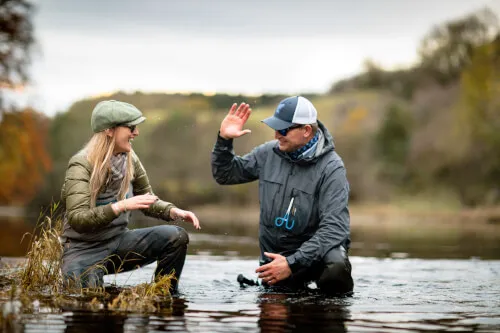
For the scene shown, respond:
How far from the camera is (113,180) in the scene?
23.5ft

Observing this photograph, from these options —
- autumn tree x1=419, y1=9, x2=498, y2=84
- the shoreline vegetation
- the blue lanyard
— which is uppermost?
autumn tree x1=419, y1=9, x2=498, y2=84

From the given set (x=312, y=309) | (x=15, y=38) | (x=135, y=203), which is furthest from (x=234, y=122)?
(x=15, y=38)

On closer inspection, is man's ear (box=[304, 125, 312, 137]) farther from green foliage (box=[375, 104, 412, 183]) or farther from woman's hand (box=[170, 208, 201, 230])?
green foliage (box=[375, 104, 412, 183])

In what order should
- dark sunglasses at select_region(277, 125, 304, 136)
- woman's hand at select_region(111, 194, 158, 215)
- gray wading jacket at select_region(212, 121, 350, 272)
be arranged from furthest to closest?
dark sunglasses at select_region(277, 125, 304, 136), gray wading jacket at select_region(212, 121, 350, 272), woman's hand at select_region(111, 194, 158, 215)

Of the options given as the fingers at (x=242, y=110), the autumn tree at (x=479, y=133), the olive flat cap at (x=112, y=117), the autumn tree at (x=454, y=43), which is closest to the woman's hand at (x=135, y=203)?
the olive flat cap at (x=112, y=117)

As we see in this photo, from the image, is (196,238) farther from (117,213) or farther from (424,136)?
(424,136)

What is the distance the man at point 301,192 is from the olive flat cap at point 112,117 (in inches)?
36.9

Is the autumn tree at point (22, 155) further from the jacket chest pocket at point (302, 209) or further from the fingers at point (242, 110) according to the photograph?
the jacket chest pocket at point (302, 209)

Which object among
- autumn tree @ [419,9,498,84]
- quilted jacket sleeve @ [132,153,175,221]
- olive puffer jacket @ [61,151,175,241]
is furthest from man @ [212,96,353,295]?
autumn tree @ [419,9,498,84]

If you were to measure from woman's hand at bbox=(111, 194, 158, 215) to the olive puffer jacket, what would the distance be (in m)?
0.07

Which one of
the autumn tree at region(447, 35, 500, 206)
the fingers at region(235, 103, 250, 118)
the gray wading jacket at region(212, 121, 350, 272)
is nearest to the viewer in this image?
the gray wading jacket at region(212, 121, 350, 272)

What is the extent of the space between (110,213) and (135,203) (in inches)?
10.1

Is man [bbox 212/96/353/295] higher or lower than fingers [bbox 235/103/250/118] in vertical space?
lower

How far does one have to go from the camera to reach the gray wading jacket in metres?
7.32
